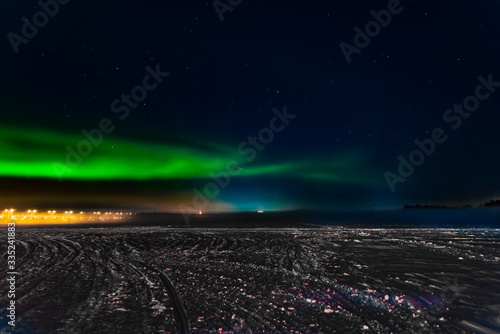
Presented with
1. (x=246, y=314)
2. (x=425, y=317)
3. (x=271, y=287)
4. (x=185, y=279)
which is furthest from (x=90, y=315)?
(x=425, y=317)

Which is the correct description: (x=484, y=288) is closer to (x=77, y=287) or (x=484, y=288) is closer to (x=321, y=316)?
(x=321, y=316)

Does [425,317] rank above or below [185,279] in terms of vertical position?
below

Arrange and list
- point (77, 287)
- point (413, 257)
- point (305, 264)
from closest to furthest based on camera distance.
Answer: point (77, 287), point (305, 264), point (413, 257)

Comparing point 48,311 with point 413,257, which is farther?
point 413,257

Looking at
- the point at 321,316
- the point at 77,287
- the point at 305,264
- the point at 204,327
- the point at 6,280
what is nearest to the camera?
the point at 204,327

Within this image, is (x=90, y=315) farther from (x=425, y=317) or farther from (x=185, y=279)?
(x=425, y=317)

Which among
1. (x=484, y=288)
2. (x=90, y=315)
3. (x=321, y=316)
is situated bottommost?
(x=484, y=288)
